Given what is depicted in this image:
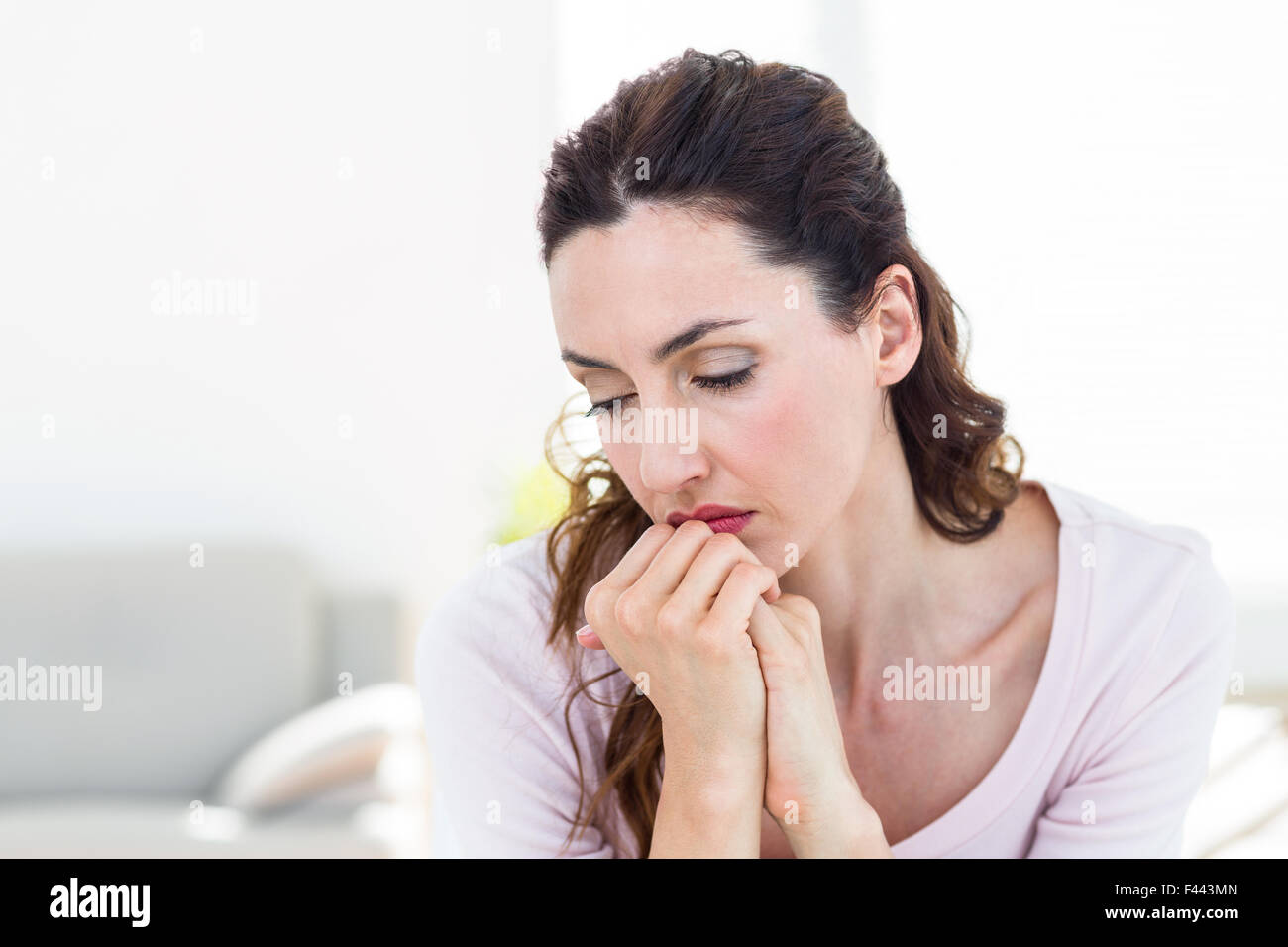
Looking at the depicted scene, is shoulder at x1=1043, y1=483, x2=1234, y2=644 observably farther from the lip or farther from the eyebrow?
the eyebrow

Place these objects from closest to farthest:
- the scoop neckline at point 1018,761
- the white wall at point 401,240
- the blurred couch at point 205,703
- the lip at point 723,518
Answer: the lip at point 723,518 → the scoop neckline at point 1018,761 → the blurred couch at point 205,703 → the white wall at point 401,240

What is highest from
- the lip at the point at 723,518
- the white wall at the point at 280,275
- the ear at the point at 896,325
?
the white wall at the point at 280,275

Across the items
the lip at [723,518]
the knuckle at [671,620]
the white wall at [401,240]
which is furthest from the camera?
the white wall at [401,240]

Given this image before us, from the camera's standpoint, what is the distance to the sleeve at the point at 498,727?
52.0 inches

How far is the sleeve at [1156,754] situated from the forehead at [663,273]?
726mm

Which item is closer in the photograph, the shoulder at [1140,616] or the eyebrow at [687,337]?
the eyebrow at [687,337]

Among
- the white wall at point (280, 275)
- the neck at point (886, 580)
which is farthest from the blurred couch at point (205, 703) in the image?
the neck at point (886, 580)

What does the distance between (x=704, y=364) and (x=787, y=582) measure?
48 centimetres

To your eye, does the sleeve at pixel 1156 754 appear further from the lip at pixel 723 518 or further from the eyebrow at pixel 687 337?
the eyebrow at pixel 687 337

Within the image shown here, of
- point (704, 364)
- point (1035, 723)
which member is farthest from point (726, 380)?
point (1035, 723)

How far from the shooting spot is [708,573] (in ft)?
3.75

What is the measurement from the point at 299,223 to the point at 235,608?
4.09ft
